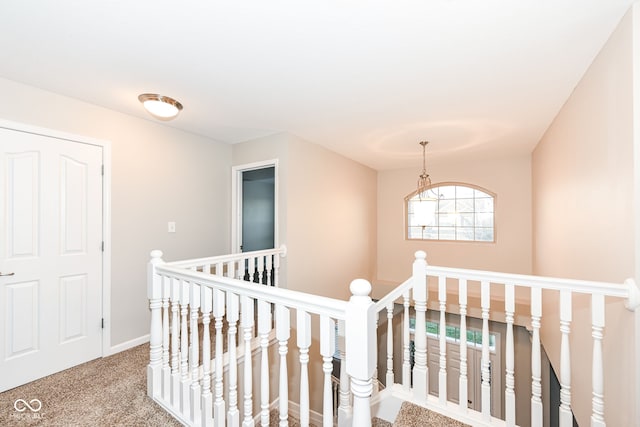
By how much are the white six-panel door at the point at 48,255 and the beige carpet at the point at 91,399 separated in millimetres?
158

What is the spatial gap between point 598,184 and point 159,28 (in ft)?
9.10

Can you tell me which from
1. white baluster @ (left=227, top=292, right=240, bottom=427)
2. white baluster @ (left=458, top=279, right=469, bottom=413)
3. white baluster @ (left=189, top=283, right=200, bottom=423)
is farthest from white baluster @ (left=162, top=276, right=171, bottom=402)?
white baluster @ (left=458, top=279, right=469, bottom=413)

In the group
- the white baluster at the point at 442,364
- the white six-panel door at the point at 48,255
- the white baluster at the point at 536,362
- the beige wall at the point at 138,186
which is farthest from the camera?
the beige wall at the point at 138,186

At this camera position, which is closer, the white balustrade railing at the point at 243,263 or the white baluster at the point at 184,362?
the white baluster at the point at 184,362

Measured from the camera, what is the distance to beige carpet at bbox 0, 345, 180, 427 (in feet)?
5.72

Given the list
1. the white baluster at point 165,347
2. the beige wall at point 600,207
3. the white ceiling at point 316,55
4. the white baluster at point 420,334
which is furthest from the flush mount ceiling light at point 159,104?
the beige wall at point 600,207

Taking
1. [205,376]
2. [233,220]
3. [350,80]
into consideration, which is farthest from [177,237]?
[350,80]

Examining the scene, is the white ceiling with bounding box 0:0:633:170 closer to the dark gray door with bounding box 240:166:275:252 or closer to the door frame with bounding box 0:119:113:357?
the door frame with bounding box 0:119:113:357

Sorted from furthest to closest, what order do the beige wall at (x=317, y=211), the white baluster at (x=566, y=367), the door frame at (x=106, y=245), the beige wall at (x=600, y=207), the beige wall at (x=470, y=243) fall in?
the beige wall at (x=470, y=243) < the beige wall at (x=317, y=211) < the door frame at (x=106, y=245) < the white baluster at (x=566, y=367) < the beige wall at (x=600, y=207)

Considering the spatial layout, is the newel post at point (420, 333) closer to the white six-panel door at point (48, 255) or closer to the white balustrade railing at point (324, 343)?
the white balustrade railing at point (324, 343)

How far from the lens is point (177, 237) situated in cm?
309

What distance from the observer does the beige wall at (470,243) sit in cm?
431

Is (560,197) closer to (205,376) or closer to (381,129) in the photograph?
(381,129)

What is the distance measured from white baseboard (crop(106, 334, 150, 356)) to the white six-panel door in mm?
118
